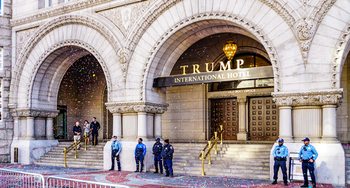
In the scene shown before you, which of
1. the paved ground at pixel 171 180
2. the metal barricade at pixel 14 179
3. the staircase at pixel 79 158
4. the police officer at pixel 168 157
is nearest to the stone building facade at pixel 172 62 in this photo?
the staircase at pixel 79 158

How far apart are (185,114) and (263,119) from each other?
4.64 m

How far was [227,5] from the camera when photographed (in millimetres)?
13789

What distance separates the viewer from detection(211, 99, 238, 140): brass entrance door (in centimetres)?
2119

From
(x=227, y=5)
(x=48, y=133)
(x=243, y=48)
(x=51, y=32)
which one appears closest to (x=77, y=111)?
(x=48, y=133)

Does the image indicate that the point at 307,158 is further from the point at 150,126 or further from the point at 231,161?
the point at 150,126

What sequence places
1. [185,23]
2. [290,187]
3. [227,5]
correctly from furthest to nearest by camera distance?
[185,23], [227,5], [290,187]

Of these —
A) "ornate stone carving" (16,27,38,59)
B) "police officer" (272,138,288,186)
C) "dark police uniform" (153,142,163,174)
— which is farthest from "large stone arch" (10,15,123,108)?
"police officer" (272,138,288,186)

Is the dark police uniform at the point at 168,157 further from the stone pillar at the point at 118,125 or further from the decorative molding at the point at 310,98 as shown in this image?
the decorative molding at the point at 310,98

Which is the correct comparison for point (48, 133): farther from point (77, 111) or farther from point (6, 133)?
point (77, 111)

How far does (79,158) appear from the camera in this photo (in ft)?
61.1

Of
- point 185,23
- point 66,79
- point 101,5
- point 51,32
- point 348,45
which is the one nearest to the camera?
point 348,45

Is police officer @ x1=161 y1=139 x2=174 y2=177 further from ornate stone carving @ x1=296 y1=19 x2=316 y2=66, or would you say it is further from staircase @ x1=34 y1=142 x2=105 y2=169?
ornate stone carving @ x1=296 y1=19 x2=316 y2=66

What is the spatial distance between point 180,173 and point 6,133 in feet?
36.9

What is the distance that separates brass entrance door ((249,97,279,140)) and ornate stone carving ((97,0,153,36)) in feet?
28.2
